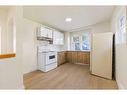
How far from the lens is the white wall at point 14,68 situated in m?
1.72

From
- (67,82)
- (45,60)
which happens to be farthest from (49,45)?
(67,82)

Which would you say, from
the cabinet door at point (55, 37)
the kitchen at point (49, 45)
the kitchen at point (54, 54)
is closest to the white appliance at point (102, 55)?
the kitchen at point (54, 54)

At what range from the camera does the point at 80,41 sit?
19.7 feet

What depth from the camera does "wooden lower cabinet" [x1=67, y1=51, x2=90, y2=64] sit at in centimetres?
525

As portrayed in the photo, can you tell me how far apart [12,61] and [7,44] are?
1671 millimetres

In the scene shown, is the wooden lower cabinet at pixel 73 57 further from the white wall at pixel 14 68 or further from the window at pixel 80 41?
the white wall at pixel 14 68

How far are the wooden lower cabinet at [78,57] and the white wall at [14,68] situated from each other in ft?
12.7

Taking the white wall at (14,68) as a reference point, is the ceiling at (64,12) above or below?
above

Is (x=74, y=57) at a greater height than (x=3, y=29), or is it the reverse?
(x=3, y=29)

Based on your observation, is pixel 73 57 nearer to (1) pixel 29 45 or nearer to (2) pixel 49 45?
→ (2) pixel 49 45

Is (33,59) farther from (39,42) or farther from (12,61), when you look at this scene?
(12,61)

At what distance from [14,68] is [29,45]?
1.76m

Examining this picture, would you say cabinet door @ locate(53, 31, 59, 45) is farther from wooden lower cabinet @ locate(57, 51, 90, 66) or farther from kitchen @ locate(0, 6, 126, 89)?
wooden lower cabinet @ locate(57, 51, 90, 66)

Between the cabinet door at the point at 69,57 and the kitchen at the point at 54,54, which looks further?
the cabinet door at the point at 69,57
